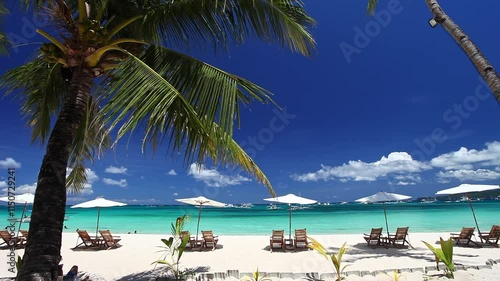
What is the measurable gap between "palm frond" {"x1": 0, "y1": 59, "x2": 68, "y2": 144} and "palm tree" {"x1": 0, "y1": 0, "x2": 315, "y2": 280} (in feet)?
0.06

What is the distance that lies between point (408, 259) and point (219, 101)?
7.64 m

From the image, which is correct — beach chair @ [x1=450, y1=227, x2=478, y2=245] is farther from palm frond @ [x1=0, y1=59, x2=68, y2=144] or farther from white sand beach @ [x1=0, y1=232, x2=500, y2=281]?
palm frond @ [x1=0, y1=59, x2=68, y2=144]

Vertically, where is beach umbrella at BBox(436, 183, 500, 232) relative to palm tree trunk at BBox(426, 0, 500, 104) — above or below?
below

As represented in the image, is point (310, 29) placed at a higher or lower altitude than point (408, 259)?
higher

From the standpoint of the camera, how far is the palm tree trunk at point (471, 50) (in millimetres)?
3116

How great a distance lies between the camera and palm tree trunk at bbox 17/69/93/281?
2.97m

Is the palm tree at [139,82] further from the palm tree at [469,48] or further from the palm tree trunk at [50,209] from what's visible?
the palm tree at [469,48]

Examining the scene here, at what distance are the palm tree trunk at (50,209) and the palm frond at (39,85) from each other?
214 cm

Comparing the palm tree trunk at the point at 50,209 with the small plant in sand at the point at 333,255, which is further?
the small plant in sand at the point at 333,255

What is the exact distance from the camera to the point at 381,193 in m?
12.2

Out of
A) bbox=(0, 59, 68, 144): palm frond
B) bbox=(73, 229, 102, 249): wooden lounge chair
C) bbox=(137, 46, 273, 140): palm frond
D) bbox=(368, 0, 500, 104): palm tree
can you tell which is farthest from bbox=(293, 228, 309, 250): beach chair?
bbox=(0, 59, 68, 144): palm frond

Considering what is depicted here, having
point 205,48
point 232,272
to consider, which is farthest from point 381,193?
point 205,48

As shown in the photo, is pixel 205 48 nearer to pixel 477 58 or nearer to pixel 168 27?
pixel 168 27

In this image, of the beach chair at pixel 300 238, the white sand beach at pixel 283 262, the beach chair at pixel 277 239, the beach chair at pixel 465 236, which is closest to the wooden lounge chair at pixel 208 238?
the white sand beach at pixel 283 262
